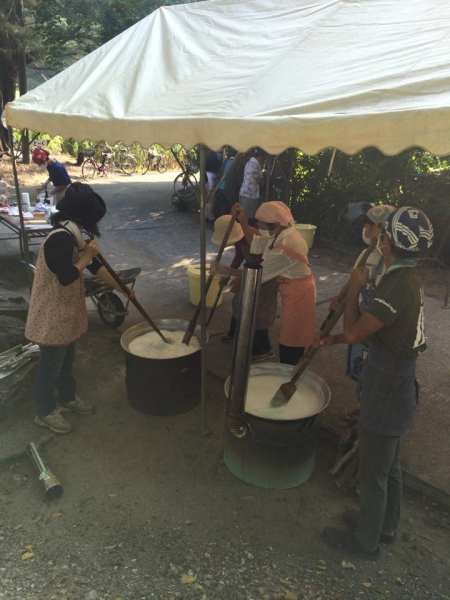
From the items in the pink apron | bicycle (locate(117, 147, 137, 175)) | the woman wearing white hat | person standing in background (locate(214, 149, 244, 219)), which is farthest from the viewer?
bicycle (locate(117, 147, 137, 175))

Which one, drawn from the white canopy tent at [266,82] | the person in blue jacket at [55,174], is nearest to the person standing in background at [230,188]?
the person in blue jacket at [55,174]

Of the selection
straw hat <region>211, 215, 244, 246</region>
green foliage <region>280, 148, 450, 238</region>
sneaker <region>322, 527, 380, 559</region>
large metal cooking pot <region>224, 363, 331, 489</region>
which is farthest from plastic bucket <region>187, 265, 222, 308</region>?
green foliage <region>280, 148, 450, 238</region>

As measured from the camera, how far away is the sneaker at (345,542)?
2.61 metres

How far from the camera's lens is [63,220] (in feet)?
10.3

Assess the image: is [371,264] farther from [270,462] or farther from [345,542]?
[345,542]

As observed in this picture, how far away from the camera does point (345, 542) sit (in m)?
2.67

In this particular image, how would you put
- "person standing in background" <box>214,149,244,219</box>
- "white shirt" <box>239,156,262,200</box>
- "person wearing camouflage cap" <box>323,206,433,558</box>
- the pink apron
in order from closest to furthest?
"person wearing camouflage cap" <box>323,206,433,558</box> → the pink apron → "white shirt" <box>239,156,262,200</box> → "person standing in background" <box>214,149,244,219</box>

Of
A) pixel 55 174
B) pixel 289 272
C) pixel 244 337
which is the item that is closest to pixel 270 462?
pixel 244 337

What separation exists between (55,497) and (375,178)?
27.0 ft

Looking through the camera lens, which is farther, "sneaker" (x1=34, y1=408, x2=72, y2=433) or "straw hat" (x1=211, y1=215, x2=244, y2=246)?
"straw hat" (x1=211, y1=215, x2=244, y2=246)

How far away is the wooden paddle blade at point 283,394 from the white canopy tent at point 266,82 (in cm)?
65

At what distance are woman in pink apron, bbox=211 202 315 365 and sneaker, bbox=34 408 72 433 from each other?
1.69 meters

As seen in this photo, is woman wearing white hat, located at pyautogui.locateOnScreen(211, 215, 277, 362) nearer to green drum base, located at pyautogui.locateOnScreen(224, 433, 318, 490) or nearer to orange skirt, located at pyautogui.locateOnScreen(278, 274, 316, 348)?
orange skirt, located at pyautogui.locateOnScreen(278, 274, 316, 348)

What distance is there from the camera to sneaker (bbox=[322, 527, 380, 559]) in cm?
261
